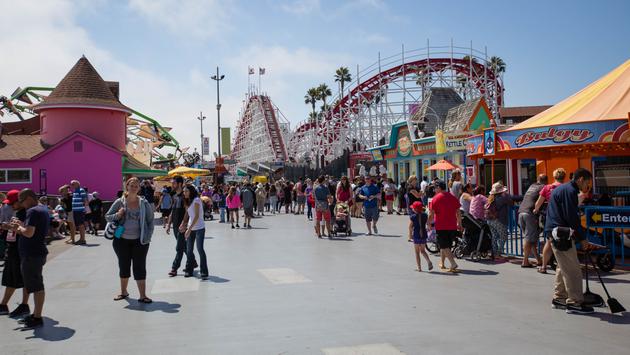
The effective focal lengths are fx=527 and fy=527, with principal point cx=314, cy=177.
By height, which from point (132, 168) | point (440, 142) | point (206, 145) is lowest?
point (132, 168)

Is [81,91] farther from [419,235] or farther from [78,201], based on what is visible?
[419,235]

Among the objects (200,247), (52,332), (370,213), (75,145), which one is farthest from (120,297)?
(75,145)

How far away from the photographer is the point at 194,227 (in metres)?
8.71

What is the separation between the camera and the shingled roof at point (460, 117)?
77.5 ft

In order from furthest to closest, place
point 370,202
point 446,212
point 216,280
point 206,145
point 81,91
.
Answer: point 206,145 < point 81,91 < point 370,202 < point 446,212 < point 216,280

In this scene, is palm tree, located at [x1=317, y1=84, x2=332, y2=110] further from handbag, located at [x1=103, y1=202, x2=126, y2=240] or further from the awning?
handbag, located at [x1=103, y1=202, x2=126, y2=240]

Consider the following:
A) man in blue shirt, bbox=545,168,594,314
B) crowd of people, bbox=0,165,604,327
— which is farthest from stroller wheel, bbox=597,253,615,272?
man in blue shirt, bbox=545,168,594,314

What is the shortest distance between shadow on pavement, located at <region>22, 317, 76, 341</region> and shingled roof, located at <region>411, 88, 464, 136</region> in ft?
83.8

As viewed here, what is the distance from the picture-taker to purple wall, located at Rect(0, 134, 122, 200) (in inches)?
958

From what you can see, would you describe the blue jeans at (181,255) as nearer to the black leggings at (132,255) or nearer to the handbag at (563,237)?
the black leggings at (132,255)

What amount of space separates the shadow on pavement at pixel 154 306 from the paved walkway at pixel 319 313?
1cm

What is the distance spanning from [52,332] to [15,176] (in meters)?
21.4

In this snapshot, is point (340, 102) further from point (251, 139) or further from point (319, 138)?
point (251, 139)

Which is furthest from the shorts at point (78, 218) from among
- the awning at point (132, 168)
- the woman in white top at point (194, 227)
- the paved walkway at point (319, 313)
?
the awning at point (132, 168)
